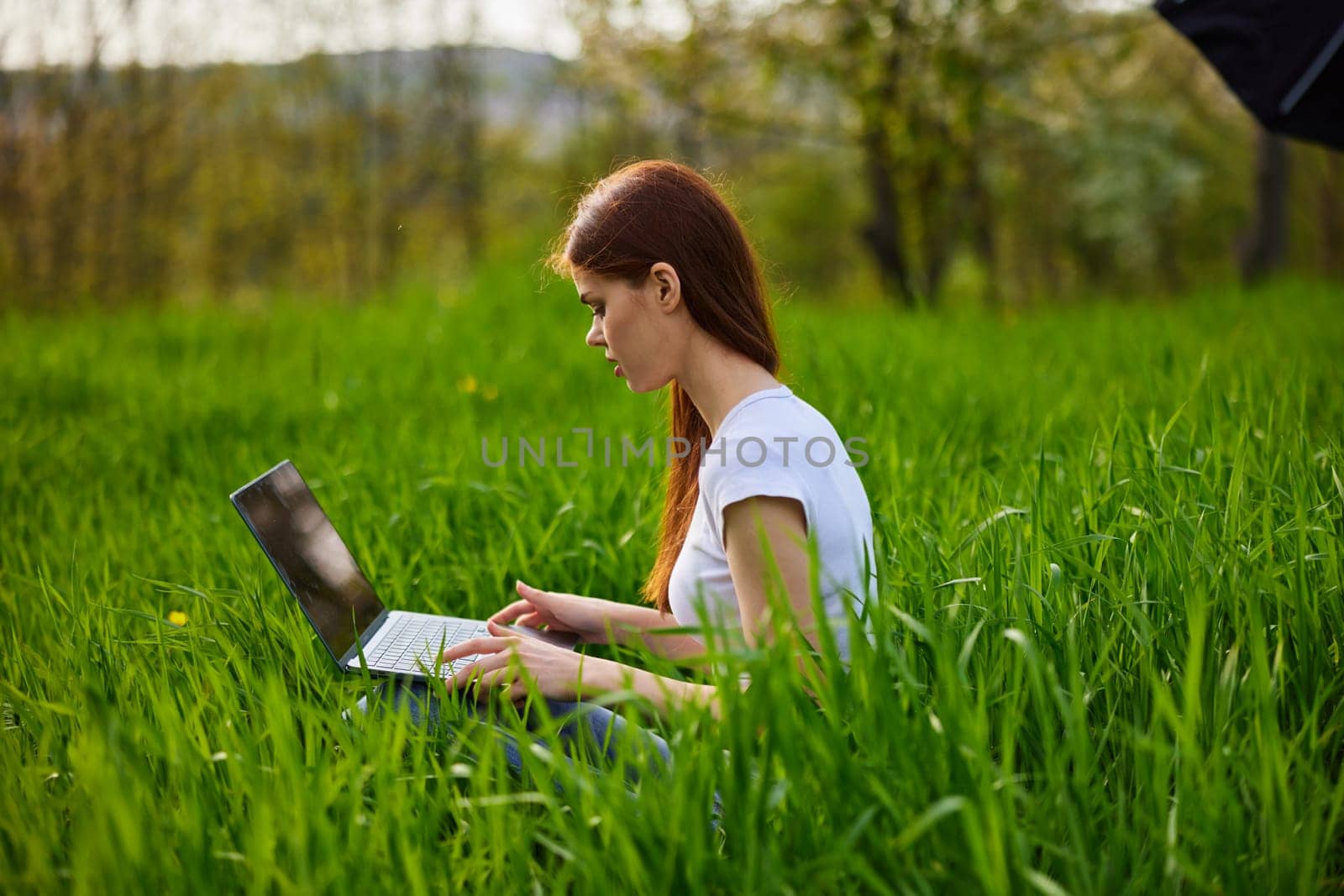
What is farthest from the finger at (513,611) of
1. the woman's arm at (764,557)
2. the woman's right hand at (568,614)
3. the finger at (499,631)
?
the woman's arm at (764,557)

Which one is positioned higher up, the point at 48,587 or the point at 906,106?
the point at 906,106

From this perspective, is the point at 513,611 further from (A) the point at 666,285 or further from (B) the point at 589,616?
(A) the point at 666,285

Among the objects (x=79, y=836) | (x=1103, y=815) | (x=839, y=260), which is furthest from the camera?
(x=839, y=260)

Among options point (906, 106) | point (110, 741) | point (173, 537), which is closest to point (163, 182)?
point (906, 106)

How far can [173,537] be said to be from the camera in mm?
3203

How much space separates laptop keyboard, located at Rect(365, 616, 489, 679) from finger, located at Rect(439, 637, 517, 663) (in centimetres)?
3

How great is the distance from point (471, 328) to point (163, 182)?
703cm

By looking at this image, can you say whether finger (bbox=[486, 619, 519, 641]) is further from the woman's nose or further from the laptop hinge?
the woman's nose

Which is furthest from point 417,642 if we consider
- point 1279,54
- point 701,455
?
point 1279,54

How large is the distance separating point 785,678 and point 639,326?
0.79m

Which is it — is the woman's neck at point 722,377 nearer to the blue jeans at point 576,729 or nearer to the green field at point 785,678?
the green field at point 785,678

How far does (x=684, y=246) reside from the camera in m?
1.93

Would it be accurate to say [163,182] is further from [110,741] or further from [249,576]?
[110,741]

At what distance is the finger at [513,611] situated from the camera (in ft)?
7.55
